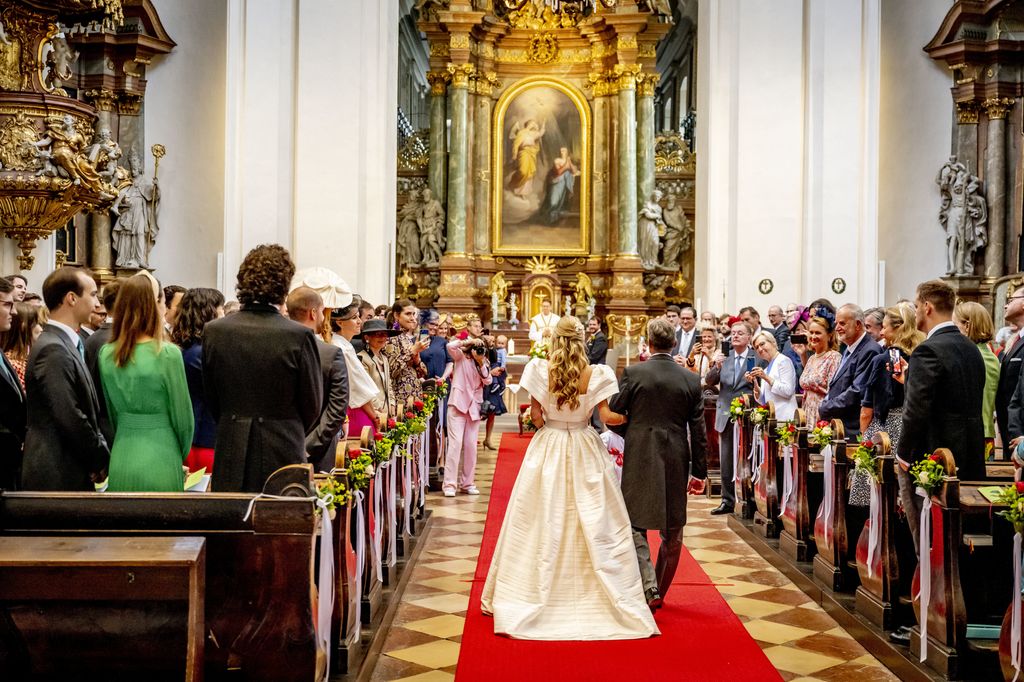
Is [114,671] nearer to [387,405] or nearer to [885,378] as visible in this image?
[387,405]

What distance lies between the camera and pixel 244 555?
3.61 m

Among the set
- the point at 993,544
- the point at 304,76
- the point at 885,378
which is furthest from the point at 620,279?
the point at 993,544

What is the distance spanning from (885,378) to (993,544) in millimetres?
1807

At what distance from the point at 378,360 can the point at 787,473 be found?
3.03 meters

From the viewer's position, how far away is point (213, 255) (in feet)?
51.5

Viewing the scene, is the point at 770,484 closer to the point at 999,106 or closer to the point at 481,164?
the point at 999,106

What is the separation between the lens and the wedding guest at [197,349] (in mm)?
5273

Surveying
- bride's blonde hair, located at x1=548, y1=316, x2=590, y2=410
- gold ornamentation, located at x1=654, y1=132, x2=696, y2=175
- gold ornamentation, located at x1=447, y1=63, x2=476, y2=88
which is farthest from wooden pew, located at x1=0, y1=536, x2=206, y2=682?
gold ornamentation, located at x1=654, y1=132, x2=696, y2=175

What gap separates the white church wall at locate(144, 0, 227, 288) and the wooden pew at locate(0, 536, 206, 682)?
12.3 meters

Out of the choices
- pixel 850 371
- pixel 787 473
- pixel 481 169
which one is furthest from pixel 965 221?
pixel 481 169

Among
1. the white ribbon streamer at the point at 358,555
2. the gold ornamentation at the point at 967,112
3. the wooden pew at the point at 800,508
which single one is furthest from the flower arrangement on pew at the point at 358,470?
the gold ornamentation at the point at 967,112

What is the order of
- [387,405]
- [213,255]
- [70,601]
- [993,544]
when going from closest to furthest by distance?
[70,601]
[993,544]
[387,405]
[213,255]

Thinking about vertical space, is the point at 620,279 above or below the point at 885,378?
above

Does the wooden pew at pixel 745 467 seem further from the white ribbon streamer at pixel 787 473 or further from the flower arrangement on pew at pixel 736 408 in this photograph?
the white ribbon streamer at pixel 787 473
